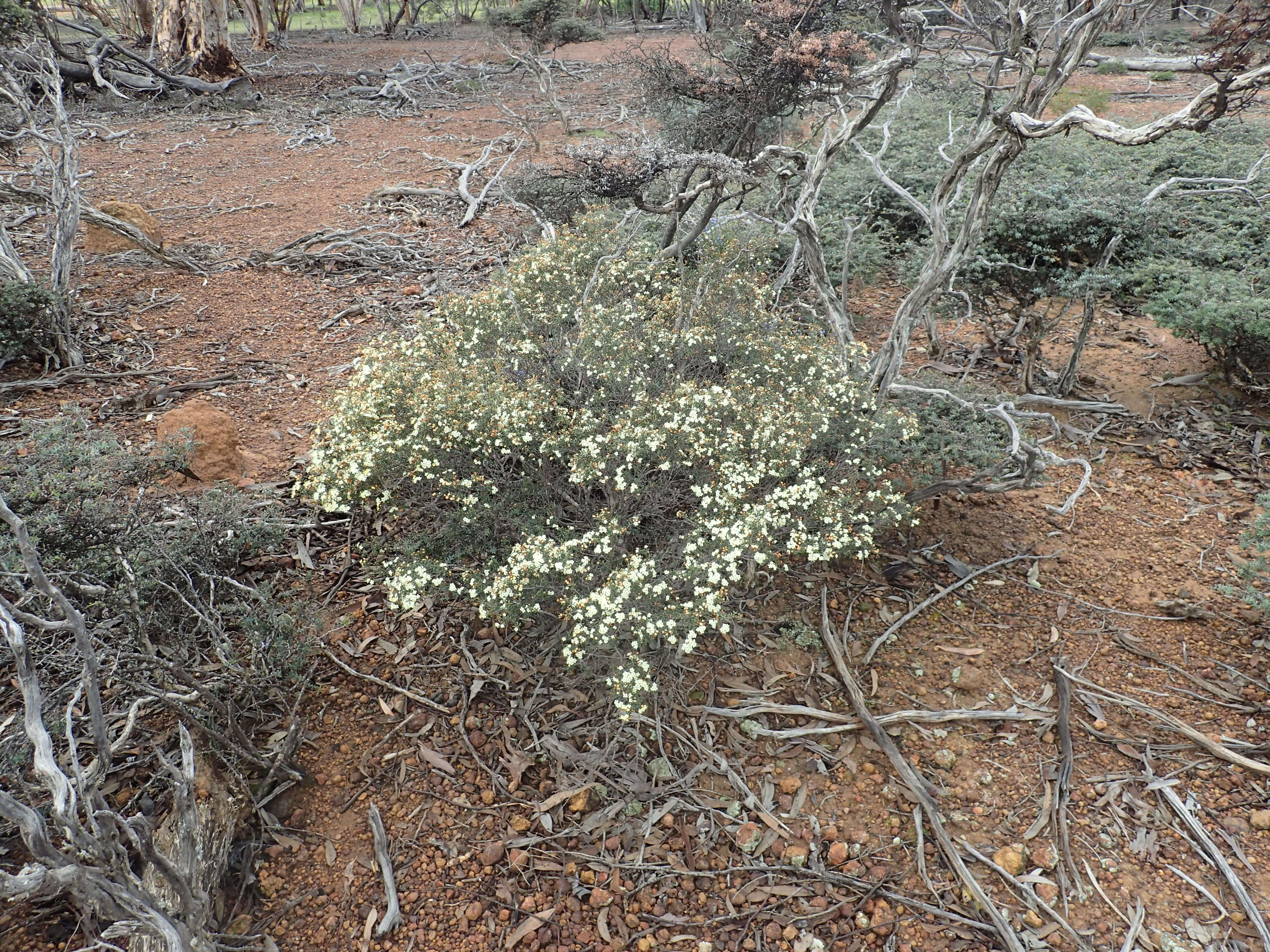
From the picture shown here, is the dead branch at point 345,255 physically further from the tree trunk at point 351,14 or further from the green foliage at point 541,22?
the tree trunk at point 351,14

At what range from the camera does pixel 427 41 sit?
93.6 feet

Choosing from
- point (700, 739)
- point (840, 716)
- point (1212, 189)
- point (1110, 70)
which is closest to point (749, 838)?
point (700, 739)

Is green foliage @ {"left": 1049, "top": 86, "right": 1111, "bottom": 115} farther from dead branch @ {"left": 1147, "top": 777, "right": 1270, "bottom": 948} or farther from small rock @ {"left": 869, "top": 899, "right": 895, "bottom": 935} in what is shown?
small rock @ {"left": 869, "top": 899, "right": 895, "bottom": 935}

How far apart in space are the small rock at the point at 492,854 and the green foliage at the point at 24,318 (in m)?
5.53

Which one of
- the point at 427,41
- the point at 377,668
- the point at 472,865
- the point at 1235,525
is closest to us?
the point at 472,865

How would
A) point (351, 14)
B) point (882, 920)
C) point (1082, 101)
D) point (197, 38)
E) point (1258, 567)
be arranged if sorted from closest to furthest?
1. point (882, 920)
2. point (1258, 567)
3. point (1082, 101)
4. point (197, 38)
5. point (351, 14)

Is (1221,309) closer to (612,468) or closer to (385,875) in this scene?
(612,468)

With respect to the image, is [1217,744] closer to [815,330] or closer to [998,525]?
[998,525]

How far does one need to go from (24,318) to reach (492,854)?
564cm

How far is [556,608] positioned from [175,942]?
6.60 ft

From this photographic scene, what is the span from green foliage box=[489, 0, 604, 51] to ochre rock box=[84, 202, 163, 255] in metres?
11.2

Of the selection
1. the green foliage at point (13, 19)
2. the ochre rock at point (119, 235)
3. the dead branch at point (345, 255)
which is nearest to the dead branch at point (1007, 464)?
the dead branch at point (345, 255)

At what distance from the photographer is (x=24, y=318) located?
227 inches

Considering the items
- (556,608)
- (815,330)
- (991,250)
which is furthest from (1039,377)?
(556,608)
